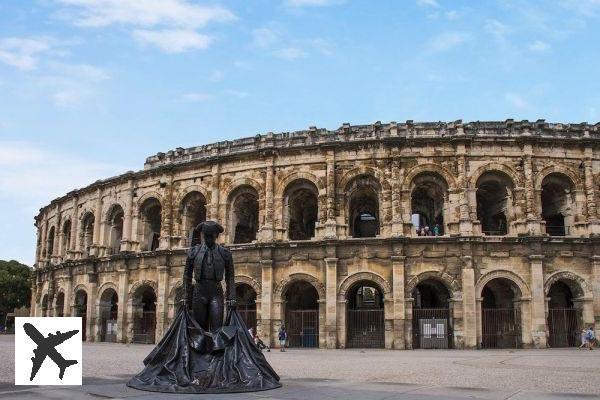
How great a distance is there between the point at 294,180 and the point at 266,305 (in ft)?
17.0

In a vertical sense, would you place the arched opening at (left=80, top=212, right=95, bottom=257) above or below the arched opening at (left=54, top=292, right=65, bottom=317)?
above

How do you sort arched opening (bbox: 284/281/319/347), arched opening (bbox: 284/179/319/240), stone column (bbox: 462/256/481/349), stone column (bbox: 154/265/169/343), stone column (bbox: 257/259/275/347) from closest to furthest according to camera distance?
stone column (bbox: 462/256/481/349), stone column (bbox: 257/259/275/347), arched opening (bbox: 284/281/319/347), arched opening (bbox: 284/179/319/240), stone column (bbox: 154/265/169/343)

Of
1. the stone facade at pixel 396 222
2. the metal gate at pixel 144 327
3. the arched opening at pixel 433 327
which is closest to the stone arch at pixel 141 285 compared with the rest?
the stone facade at pixel 396 222

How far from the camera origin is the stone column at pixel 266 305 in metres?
22.2

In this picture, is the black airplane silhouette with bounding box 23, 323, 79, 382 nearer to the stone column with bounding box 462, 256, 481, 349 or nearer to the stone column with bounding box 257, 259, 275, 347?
the stone column with bounding box 257, 259, 275, 347

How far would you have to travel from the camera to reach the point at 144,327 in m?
26.5

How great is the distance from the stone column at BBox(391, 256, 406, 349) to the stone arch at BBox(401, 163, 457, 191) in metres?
3.04

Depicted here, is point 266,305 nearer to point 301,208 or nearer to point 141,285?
point 301,208

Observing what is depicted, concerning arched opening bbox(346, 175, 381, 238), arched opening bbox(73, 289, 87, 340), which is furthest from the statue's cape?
arched opening bbox(73, 289, 87, 340)

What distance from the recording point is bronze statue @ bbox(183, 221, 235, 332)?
8.84 meters

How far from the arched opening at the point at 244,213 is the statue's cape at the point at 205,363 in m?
16.3

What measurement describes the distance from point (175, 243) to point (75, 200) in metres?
9.09

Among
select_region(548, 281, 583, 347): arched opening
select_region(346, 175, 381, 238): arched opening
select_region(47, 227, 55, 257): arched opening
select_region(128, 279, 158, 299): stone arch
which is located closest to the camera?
select_region(548, 281, 583, 347): arched opening

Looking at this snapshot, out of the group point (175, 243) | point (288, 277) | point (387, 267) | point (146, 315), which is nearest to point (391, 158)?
point (387, 267)
